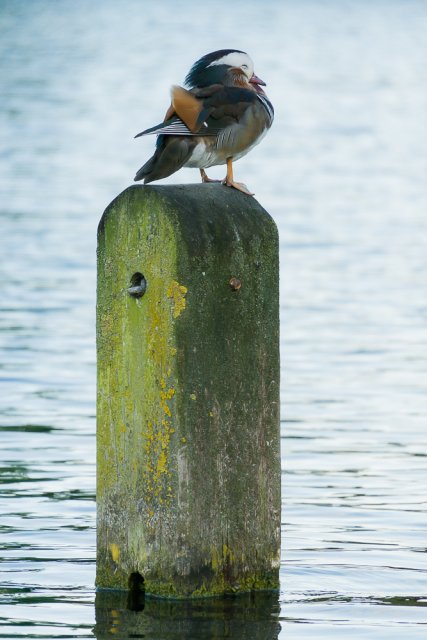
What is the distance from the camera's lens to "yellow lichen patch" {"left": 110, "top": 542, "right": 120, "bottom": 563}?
6914 mm

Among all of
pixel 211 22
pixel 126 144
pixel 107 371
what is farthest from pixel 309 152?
pixel 211 22

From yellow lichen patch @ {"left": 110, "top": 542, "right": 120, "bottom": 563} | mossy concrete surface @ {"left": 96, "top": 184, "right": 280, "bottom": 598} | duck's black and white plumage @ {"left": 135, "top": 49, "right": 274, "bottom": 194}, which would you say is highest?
duck's black and white plumage @ {"left": 135, "top": 49, "right": 274, "bottom": 194}

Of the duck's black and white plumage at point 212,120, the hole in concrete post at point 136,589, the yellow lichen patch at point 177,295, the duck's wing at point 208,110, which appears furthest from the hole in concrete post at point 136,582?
the duck's wing at point 208,110

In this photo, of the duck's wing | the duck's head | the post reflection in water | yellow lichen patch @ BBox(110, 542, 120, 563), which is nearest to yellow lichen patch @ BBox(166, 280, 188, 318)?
the duck's wing

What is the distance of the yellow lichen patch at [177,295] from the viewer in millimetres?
6660

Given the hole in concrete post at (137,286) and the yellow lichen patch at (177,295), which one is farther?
the hole in concrete post at (137,286)

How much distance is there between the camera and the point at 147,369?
6.73m

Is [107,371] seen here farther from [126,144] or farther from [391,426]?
[126,144]

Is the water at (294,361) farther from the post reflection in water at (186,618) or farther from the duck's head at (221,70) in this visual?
the duck's head at (221,70)

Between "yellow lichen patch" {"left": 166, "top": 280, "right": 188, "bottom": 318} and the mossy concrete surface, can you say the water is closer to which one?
the mossy concrete surface

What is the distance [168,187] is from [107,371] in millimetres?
748

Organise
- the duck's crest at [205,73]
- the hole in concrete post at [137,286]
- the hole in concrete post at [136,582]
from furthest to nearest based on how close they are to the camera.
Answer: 1. the duck's crest at [205,73]
2. the hole in concrete post at [136,582]
3. the hole in concrete post at [137,286]

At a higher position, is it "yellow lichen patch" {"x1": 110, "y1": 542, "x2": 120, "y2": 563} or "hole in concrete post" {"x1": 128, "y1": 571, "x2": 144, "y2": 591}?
"yellow lichen patch" {"x1": 110, "y1": 542, "x2": 120, "y2": 563}

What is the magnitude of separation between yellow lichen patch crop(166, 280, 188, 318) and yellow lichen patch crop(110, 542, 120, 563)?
95 centimetres
